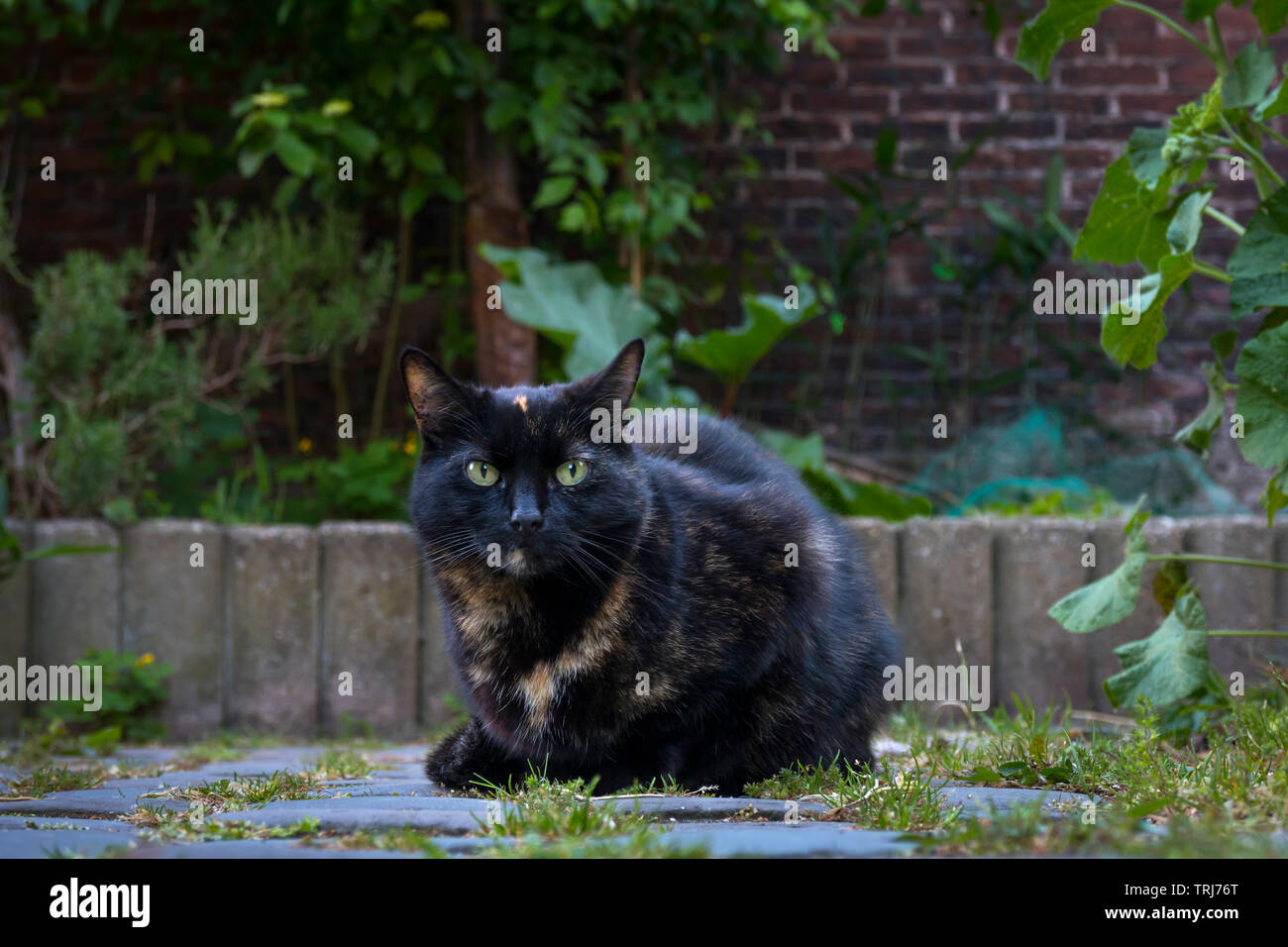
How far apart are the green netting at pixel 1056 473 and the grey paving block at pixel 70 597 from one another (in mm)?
3102

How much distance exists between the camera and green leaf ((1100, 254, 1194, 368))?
2.47 meters

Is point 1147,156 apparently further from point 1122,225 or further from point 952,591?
point 952,591

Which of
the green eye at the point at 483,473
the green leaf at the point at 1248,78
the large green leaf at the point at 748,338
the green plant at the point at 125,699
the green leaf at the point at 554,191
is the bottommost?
the green plant at the point at 125,699

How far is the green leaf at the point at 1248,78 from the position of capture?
9.06ft

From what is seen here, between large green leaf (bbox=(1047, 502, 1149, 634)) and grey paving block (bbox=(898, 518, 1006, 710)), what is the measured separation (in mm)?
1249

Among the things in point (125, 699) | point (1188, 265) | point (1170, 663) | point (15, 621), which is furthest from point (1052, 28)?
point (15, 621)

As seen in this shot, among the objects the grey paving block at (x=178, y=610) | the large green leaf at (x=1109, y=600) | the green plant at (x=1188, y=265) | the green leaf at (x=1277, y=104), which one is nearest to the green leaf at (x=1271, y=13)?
the green plant at (x=1188, y=265)

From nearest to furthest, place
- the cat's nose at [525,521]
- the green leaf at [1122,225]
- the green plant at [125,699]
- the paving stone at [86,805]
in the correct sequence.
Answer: the paving stone at [86,805] → the cat's nose at [525,521] → the green leaf at [1122,225] → the green plant at [125,699]

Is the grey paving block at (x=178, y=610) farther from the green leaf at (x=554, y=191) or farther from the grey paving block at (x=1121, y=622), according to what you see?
the grey paving block at (x=1121, y=622)

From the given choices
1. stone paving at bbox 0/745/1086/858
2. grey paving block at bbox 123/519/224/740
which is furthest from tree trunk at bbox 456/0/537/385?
stone paving at bbox 0/745/1086/858

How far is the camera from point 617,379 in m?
2.55

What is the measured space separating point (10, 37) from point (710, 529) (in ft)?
13.5
